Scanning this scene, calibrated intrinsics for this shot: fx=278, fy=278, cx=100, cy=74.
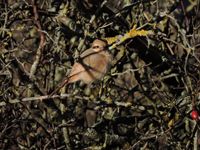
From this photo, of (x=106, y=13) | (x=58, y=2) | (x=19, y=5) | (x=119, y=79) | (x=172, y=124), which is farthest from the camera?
(x=119, y=79)

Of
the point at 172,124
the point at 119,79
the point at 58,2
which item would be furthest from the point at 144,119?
the point at 58,2

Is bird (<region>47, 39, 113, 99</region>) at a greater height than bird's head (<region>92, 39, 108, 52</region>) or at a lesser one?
lesser

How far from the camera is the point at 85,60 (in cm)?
388

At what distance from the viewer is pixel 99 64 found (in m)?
3.91

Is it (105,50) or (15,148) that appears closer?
(105,50)

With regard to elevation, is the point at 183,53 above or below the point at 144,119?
above

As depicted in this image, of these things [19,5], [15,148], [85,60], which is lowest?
[15,148]

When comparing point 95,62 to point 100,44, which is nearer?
point 100,44

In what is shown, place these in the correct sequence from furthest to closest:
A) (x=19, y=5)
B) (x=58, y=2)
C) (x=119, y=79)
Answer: (x=119, y=79)
(x=58, y=2)
(x=19, y=5)

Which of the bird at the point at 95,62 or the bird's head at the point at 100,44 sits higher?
the bird's head at the point at 100,44

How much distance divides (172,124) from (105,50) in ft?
4.84

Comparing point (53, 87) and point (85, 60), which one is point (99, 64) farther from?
point (53, 87)

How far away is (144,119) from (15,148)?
267 centimetres

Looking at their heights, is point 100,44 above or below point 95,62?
above
